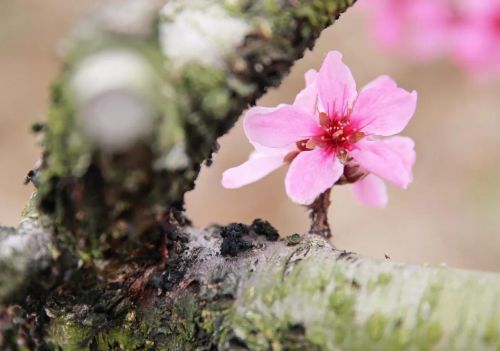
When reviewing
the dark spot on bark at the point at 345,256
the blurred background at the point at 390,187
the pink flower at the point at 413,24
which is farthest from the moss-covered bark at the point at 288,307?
the blurred background at the point at 390,187

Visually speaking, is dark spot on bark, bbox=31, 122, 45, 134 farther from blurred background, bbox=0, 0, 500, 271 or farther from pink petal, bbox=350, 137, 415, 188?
blurred background, bbox=0, 0, 500, 271

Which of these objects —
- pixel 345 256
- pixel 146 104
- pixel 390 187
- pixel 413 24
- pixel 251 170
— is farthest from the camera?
pixel 390 187

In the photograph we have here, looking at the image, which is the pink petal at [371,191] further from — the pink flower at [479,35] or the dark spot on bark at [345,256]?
the pink flower at [479,35]

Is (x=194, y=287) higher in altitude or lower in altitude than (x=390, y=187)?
lower

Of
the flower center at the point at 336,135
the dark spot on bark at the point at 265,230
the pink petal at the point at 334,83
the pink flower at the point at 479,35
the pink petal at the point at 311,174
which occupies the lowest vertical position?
the dark spot on bark at the point at 265,230

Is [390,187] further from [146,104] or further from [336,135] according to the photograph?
[146,104]

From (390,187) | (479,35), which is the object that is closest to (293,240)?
(479,35)
